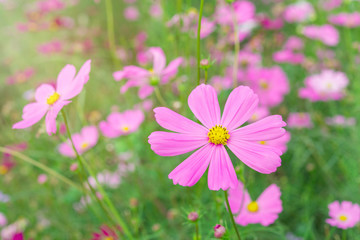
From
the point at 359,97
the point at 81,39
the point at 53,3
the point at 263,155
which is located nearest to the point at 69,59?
the point at 81,39

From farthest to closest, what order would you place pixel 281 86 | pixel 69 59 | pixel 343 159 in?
pixel 69 59, pixel 281 86, pixel 343 159

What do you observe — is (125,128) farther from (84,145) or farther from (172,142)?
(172,142)

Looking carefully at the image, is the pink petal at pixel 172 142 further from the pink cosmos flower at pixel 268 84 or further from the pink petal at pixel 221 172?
the pink cosmos flower at pixel 268 84

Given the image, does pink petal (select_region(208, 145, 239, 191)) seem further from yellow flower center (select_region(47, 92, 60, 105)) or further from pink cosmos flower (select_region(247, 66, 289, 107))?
pink cosmos flower (select_region(247, 66, 289, 107))

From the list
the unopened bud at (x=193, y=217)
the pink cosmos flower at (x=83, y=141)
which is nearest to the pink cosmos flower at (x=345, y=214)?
the unopened bud at (x=193, y=217)

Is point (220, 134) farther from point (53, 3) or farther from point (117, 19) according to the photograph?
point (117, 19)

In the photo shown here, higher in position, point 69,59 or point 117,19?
point 117,19

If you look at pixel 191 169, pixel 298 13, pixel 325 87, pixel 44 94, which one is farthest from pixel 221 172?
pixel 298 13
